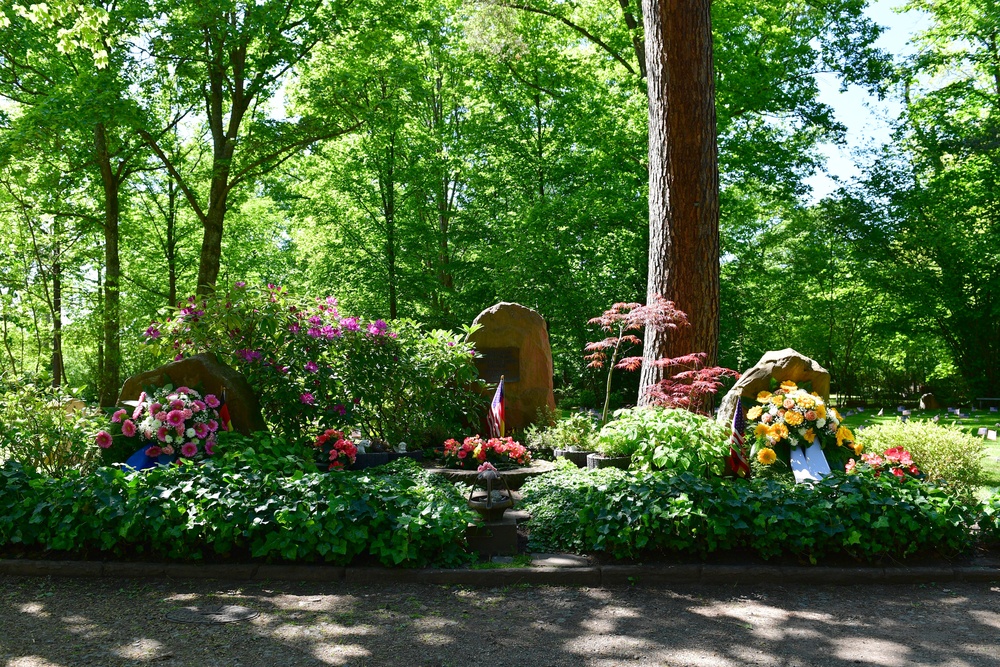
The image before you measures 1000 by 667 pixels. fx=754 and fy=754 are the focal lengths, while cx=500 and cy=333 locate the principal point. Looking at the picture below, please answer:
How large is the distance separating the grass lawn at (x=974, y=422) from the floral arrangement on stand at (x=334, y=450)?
548 centimetres

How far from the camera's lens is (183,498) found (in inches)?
193

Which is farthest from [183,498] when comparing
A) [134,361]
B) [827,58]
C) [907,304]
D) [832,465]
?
[907,304]

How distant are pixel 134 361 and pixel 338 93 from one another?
7743 mm

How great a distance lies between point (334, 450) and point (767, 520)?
3849 millimetres

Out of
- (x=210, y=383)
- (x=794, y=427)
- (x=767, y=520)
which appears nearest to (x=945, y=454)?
(x=794, y=427)

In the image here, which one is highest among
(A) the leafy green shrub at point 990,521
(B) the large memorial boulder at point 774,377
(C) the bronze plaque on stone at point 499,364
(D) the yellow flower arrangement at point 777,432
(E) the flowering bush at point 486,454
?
(C) the bronze plaque on stone at point 499,364

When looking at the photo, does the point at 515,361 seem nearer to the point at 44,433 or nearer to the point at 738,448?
the point at 738,448

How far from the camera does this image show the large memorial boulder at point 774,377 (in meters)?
6.89

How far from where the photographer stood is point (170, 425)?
6.40m

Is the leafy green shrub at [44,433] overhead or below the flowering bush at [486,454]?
overhead

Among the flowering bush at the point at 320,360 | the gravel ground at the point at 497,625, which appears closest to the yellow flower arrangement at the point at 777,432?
the gravel ground at the point at 497,625

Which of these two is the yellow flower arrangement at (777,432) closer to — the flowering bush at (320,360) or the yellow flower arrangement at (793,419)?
the yellow flower arrangement at (793,419)

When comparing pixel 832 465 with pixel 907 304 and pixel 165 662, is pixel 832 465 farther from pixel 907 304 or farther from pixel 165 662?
pixel 907 304

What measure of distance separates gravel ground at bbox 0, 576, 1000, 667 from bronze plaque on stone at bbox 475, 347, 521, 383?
482 cm
